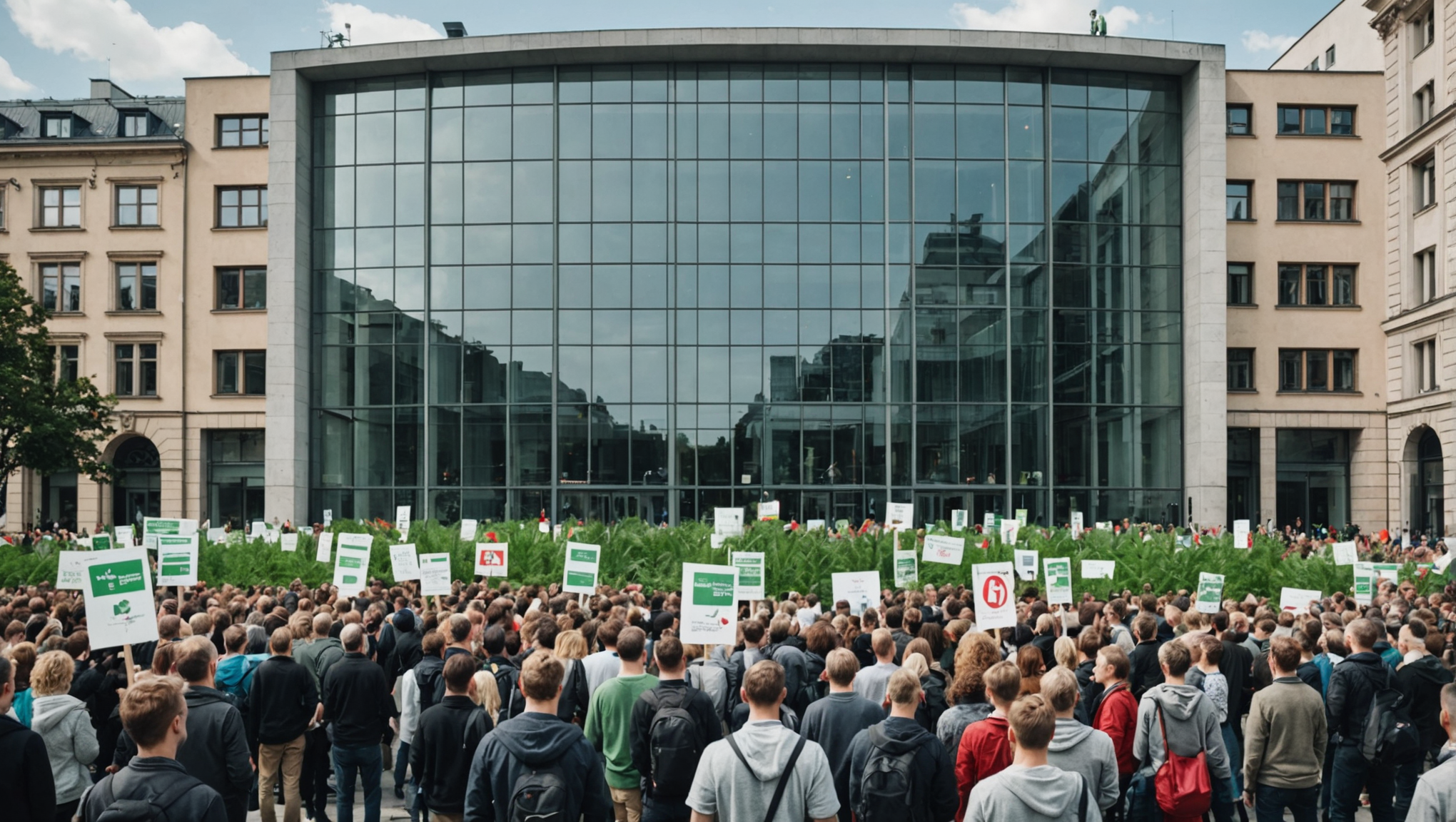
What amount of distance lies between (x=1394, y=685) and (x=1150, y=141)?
1388 inches

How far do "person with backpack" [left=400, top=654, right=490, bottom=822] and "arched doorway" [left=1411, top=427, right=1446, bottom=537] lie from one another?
1664 inches

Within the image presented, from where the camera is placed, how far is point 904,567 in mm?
16969

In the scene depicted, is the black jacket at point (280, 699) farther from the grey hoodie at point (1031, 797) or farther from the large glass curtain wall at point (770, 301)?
the large glass curtain wall at point (770, 301)

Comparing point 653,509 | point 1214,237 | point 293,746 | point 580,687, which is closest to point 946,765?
point 580,687

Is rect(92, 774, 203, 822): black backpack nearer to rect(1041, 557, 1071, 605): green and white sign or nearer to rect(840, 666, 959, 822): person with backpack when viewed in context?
rect(840, 666, 959, 822): person with backpack

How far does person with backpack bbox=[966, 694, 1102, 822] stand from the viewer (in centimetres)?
496

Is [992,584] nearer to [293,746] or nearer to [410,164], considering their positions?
[293,746]

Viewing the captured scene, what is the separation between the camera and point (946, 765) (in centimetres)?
606

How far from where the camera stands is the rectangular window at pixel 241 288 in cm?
4369

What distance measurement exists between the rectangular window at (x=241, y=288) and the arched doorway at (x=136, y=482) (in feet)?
24.2

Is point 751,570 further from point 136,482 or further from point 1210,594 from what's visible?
point 136,482

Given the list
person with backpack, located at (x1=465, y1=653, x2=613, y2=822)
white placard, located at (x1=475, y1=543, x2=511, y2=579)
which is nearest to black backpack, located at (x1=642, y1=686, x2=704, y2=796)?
person with backpack, located at (x1=465, y1=653, x2=613, y2=822)

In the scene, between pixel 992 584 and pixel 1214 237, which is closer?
pixel 992 584

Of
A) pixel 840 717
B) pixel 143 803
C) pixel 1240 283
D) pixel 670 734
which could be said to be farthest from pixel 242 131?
pixel 143 803
